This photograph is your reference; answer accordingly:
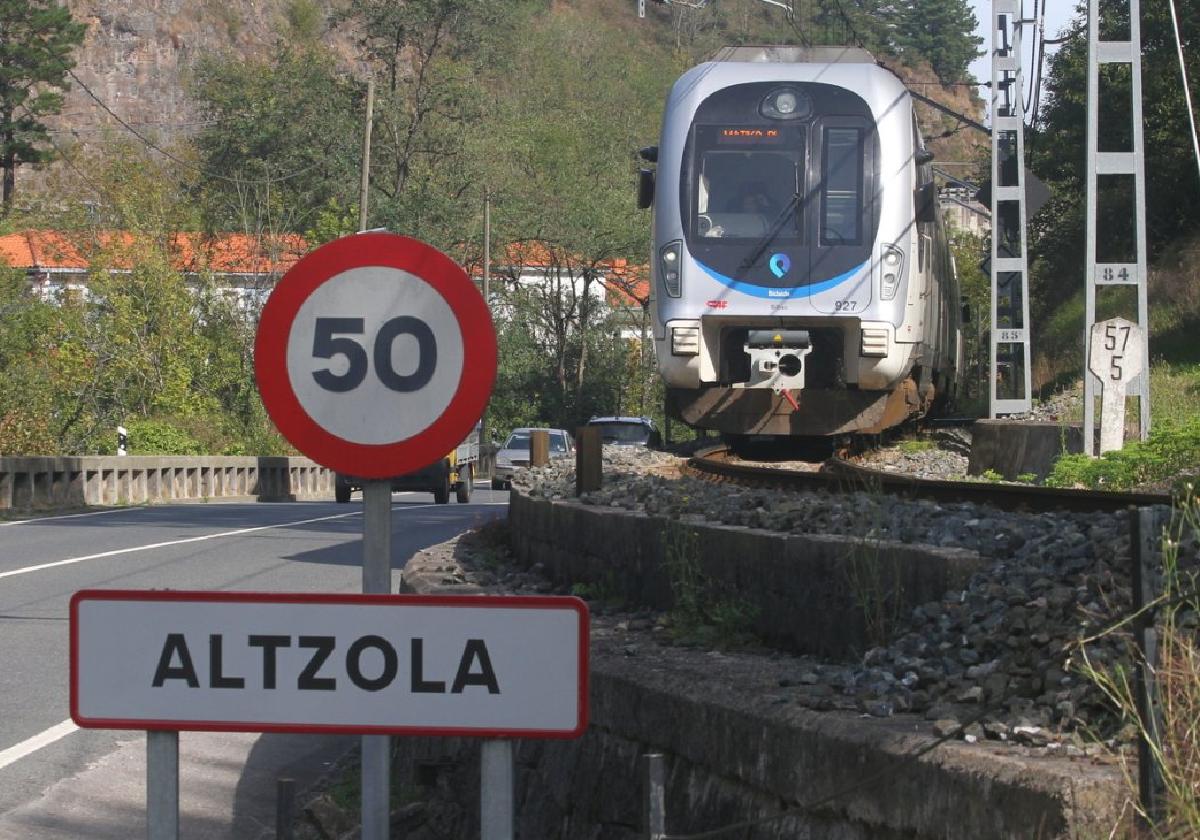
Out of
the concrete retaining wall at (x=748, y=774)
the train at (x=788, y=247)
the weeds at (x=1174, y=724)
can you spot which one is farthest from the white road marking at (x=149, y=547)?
the weeds at (x=1174, y=724)

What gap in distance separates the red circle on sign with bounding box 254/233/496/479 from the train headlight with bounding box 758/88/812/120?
13060mm

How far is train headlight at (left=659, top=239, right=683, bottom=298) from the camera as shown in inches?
645

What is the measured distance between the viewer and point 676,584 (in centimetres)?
768

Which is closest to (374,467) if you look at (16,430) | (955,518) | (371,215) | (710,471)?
(955,518)

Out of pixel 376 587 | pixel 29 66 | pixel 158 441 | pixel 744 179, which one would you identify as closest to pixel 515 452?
pixel 158 441

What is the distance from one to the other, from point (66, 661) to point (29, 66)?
291 ft

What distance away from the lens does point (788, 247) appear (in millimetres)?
16312

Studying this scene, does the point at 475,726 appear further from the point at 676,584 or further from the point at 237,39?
the point at 237,39

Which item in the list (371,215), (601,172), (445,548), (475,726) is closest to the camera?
(475,726)

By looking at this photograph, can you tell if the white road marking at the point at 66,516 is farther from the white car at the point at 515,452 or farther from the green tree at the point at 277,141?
the green tree at the point at 277,141

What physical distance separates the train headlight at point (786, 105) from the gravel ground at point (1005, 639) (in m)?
8.91

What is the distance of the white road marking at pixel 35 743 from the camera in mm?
8203

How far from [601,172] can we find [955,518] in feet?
226

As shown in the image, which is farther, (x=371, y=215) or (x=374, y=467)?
(x=371, y=215)
